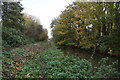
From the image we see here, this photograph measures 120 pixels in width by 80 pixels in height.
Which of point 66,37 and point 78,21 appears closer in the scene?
→ point 78,21

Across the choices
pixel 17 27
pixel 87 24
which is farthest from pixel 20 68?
Answer: pixel 17 27

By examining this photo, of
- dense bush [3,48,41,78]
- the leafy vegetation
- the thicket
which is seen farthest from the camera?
the thicket

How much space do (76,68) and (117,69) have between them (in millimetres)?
1119

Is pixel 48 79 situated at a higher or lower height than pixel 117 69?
lower

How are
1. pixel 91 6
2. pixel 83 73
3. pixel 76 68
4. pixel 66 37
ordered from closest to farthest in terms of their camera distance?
pixel 83 73 < pixel 76 68 < pixel 91 6 < pixel 66 37

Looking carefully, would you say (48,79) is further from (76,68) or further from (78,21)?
(78,21)

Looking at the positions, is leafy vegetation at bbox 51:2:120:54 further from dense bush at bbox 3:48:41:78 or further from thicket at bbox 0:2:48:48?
thicket at bbox 0:2:48:48

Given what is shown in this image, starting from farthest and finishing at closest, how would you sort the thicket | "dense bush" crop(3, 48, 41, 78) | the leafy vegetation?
1. the thicket
2. the leafy vegetation
3. "dense bush" crop(3, 48, 41, 78)

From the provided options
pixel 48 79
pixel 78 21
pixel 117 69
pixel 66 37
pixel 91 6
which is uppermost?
pixel 91 6

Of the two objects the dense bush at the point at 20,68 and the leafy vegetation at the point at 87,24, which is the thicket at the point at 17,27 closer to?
the dense bush at the point at 20,68

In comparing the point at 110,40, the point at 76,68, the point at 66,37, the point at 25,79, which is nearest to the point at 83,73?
the point at 76,68

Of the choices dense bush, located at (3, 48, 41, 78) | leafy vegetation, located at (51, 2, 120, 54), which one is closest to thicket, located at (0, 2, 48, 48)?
dense bush, located at (3, 48, 41, 78)

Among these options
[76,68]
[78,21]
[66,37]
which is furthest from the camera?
[66,37]

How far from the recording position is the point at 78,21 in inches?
273
